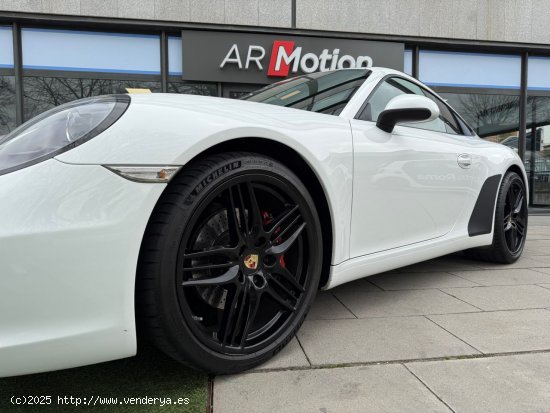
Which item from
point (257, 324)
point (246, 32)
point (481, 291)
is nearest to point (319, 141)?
point (257, 324)

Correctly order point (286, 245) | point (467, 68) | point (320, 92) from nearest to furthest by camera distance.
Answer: point (286, 245) < point (320, 92) < point (467, 68)

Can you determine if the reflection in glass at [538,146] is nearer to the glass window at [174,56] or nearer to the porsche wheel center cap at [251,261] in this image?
the glass window at [174,56]

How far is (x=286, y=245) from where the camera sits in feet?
5.64

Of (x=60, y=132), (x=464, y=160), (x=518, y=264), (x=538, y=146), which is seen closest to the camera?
(x=60, y=132)

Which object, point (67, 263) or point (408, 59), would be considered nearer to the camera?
point (67, 263)

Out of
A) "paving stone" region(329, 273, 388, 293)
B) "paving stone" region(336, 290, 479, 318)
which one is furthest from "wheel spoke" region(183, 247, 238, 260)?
"paving stone" region(329, 273, 388, 293)

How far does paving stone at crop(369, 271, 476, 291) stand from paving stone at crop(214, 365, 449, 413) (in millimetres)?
1343

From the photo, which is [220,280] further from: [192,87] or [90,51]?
[90,51]

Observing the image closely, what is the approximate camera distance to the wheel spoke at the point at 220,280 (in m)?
1.47

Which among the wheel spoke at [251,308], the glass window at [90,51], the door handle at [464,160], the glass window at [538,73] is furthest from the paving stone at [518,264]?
the glass window at [538,73]

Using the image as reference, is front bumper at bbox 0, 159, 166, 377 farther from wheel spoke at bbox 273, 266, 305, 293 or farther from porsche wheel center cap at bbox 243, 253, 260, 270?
wheel spoke at bbox 273, 266, 305, 293

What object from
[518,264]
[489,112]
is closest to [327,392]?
[518,264]

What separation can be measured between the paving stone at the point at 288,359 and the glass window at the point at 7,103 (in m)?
6.59

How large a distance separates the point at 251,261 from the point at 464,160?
193 centimetres
